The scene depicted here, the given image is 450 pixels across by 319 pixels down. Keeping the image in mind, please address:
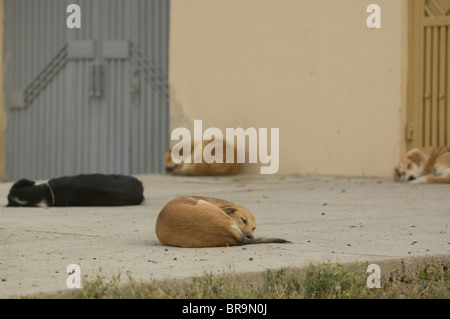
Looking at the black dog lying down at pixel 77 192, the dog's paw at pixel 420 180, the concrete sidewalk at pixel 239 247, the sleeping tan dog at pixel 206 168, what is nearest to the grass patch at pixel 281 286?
the concrete sidewalk at pixel 239 247

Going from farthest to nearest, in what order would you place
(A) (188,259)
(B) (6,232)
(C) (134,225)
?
(C) (134,225)
(B) (6,232)
(A) (188,259)

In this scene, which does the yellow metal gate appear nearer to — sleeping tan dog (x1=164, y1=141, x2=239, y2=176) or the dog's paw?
the dog's paw

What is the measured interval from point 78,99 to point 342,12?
15.7 feet

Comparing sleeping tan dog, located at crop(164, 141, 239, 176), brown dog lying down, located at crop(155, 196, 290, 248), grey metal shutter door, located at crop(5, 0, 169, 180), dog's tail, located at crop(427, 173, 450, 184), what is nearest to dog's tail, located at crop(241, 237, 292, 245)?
brown dog lying down, located at crop(155, 196, 290, 248)

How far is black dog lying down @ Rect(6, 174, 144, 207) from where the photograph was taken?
285 inches

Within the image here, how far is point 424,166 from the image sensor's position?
1008 cm

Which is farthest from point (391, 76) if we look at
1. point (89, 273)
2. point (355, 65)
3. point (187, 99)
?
point (89, 273)

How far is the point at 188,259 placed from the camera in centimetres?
428

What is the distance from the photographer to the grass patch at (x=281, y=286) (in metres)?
3.51

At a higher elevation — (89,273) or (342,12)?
(342,12)

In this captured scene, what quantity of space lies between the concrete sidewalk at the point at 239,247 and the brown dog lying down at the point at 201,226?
2.7 inches

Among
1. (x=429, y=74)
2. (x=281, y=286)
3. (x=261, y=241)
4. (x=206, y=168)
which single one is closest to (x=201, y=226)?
(x=261, y=241)

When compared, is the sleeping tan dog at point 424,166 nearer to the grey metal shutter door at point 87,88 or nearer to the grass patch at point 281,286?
the grey metal shutter door at point 87,88

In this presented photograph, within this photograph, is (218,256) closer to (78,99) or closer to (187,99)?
(187,99)
